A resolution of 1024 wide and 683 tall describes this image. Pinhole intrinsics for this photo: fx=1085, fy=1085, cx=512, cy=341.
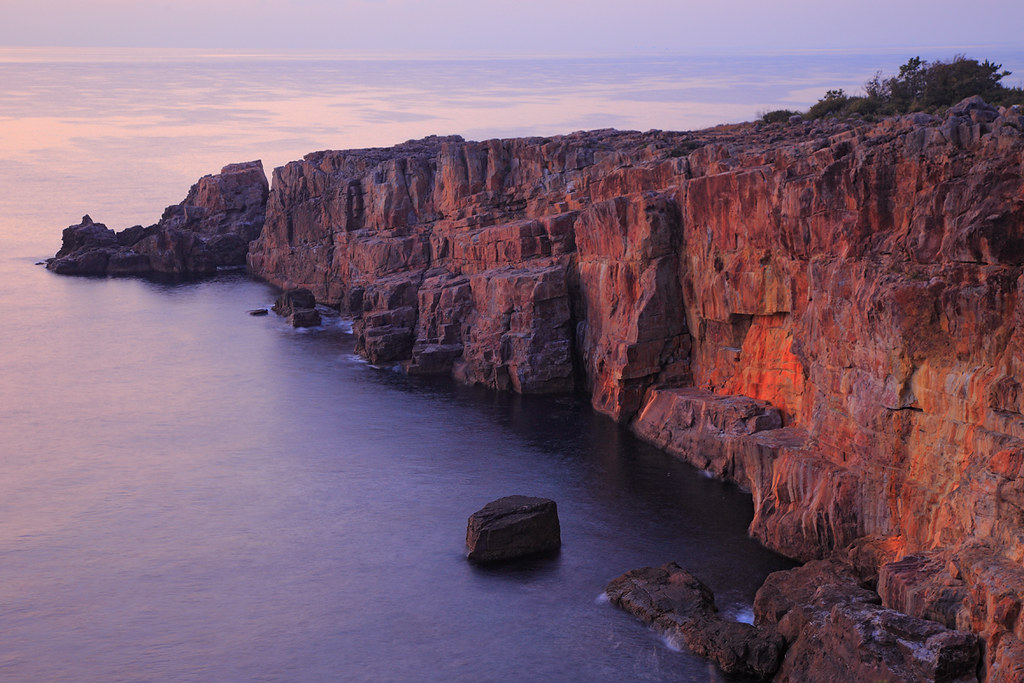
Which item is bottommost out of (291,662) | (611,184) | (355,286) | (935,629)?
(291,662)

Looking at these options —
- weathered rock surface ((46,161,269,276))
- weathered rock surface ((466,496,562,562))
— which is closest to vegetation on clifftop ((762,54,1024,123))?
weathered rock surface ((466,496,562,562))

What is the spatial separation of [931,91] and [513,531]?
57.9 meters

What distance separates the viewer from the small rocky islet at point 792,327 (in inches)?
1439

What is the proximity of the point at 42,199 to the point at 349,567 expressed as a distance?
14705 centimetres

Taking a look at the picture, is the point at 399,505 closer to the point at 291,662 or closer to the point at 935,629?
the point at 291,662

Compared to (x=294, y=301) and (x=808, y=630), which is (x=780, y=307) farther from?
(x=294, y=301)

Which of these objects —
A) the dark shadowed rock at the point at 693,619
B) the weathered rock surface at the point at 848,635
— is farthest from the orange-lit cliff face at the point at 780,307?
the dark shadowed rock at the point at 693,619

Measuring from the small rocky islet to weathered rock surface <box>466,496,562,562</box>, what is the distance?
18.4ft

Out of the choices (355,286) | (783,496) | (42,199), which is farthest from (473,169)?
(42,199)

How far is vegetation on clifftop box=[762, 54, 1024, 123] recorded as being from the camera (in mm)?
83188

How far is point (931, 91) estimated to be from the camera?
86.4 metres

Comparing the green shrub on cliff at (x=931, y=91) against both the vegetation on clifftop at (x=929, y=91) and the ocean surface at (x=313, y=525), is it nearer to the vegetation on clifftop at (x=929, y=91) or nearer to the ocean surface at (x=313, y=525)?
the vegetation on clifftop at (x=929, y=91)

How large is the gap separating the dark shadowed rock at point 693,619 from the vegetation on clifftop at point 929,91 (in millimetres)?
49836

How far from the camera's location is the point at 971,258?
129ft
